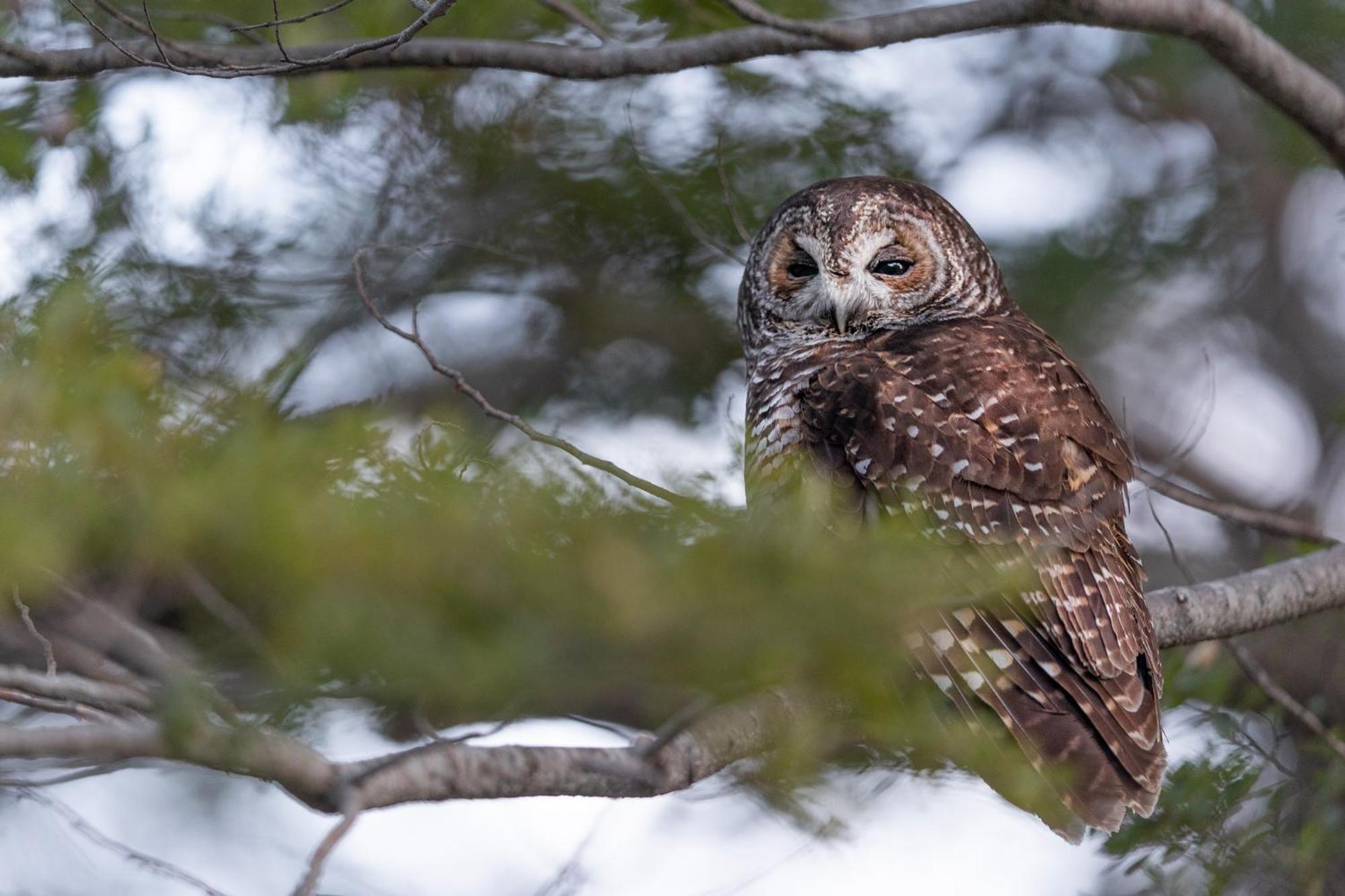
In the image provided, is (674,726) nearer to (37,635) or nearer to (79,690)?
(79,690)

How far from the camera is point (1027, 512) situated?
12.8 ft

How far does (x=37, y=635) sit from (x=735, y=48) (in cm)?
223

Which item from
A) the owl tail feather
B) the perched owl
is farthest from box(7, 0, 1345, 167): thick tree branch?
the owl tail feather

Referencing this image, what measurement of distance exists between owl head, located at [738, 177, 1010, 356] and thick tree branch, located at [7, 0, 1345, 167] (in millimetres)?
1083

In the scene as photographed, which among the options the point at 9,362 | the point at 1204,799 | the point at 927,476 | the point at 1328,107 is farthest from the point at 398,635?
the point at 1328,107

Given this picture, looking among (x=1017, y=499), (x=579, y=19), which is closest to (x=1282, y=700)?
(x=1017, y=499)

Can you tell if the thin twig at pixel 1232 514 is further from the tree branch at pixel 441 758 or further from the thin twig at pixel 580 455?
the tree branch at pixel 441 758

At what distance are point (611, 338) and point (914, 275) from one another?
1476 millimetres

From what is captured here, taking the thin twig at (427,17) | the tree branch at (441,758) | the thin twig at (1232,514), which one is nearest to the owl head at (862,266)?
the thin twig at (1232,514)

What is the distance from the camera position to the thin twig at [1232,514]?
163 inches

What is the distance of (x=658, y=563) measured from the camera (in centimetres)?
168

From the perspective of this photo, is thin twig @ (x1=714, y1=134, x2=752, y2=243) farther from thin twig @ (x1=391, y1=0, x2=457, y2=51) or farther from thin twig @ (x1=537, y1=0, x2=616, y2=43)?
thin twig @ (x1=391, y1=0, x2=457, y2=51)

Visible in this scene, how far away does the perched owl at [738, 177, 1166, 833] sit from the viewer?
3.62 m

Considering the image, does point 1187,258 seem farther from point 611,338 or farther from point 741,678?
point 741,678
